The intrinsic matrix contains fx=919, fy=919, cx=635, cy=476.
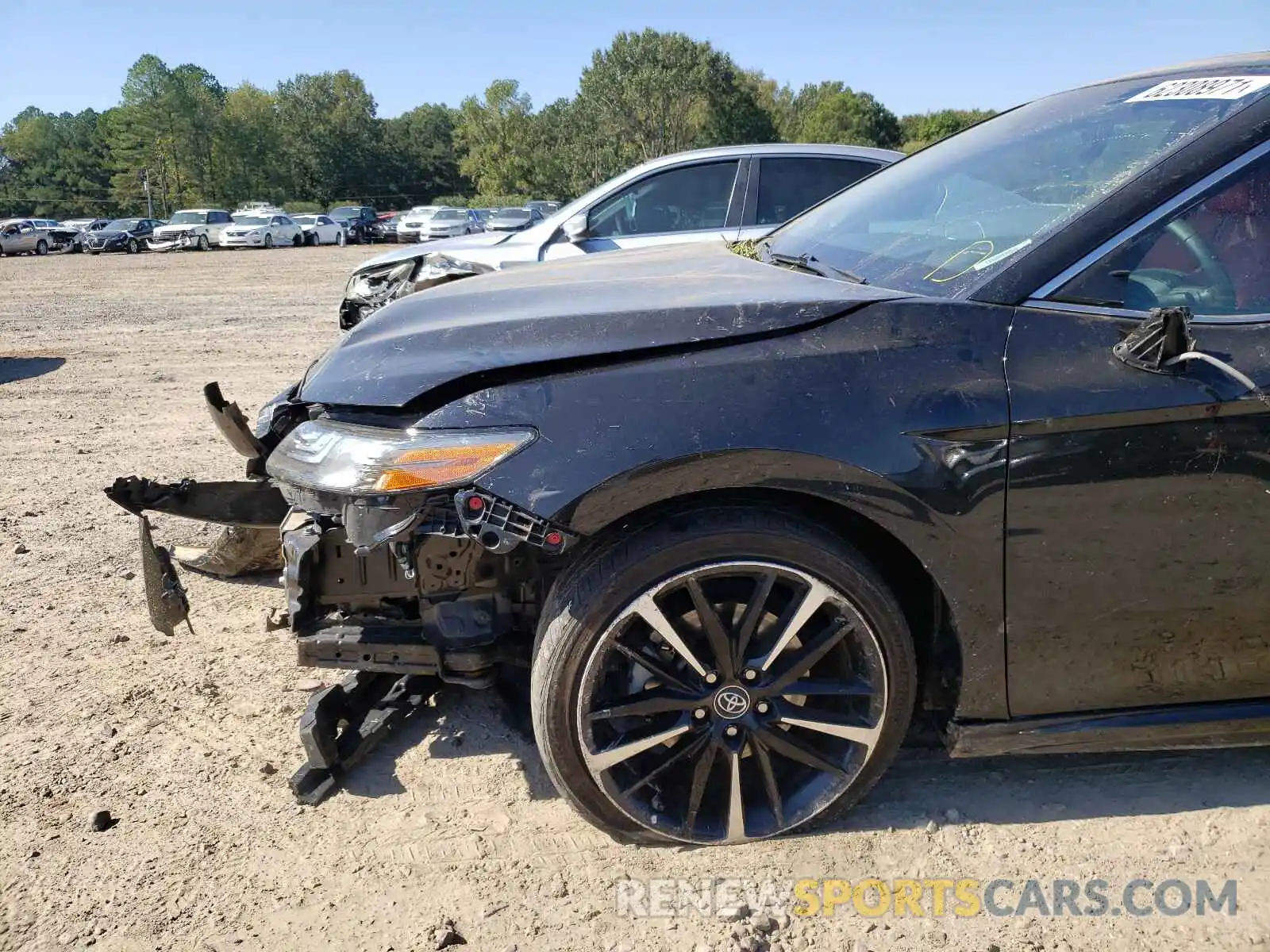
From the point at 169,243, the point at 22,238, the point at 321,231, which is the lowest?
the point at 169,243

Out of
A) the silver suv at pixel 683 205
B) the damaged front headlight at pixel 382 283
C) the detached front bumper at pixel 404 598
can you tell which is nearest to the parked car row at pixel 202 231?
the damaged front headlight at pixel 382 283

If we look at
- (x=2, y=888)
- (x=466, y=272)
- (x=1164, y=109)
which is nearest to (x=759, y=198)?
(x=466, y=272)

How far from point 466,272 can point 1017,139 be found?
5.05 metres

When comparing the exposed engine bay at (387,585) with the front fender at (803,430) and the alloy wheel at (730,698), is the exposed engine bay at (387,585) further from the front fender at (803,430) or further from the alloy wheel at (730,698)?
the alloy wheel at (730,698)

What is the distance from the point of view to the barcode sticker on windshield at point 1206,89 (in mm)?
2312

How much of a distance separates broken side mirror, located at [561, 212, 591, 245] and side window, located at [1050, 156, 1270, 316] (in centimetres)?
551

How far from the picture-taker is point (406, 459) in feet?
7.03

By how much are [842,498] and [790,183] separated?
558cm

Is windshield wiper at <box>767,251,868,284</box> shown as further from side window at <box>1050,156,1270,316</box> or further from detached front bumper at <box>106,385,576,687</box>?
detached front bumper at <box>106,385,576,687</box>

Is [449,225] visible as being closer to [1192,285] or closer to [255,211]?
[255,211]

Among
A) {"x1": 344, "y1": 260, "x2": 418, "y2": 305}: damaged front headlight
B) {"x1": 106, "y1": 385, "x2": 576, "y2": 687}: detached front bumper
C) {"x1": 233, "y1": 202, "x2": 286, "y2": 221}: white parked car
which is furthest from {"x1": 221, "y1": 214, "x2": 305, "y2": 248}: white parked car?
{"x1": 106, "y1": 385, "x2": 576, "y2": 687}: detached front bumper

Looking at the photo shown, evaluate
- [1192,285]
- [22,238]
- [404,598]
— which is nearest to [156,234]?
[22,238]

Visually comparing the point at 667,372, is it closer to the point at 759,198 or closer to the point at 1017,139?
the point at 1017,139

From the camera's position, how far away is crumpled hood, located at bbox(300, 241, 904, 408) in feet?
7.25
